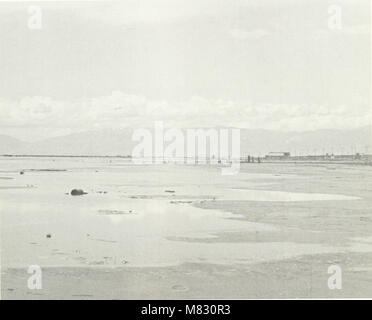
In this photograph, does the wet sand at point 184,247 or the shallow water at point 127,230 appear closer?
the wet sand at point 184,247

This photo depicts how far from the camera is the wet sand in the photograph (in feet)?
35.9

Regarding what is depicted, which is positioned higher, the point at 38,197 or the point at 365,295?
the point at 38,197

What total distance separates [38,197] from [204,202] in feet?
25.3

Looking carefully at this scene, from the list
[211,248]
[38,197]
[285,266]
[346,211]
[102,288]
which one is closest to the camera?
[102,288]

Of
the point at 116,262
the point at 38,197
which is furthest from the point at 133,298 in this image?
the point at 38,197

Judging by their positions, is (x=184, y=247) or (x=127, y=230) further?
(x=127, y=230)

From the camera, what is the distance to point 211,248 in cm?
1409

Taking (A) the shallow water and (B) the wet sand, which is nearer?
(B) the wet sand

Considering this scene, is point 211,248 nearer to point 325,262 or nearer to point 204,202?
point 325,262

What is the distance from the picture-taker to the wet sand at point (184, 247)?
431 inches

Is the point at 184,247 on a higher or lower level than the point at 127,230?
lower

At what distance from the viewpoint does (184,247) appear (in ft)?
46.7
